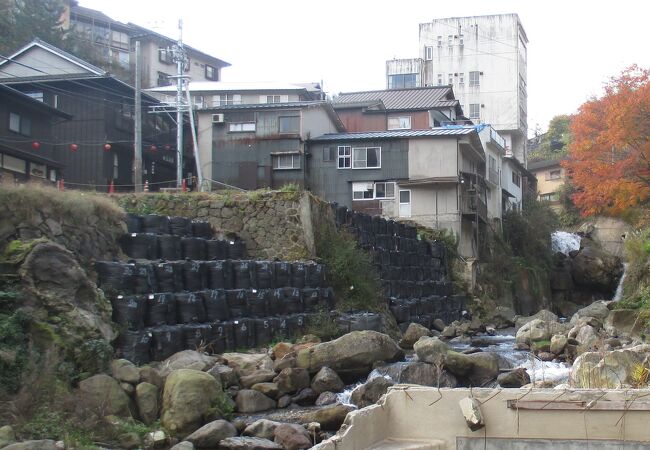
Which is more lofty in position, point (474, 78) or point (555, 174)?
point (474, 78)

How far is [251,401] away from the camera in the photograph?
14.6m

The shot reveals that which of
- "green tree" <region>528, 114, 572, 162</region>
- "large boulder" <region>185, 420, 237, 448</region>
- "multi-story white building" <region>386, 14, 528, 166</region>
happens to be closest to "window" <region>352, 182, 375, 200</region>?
"multi-story white building" <region>386, 14, 528, 166</region>

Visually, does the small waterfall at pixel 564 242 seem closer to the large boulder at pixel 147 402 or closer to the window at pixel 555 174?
the window at pixel 555 174

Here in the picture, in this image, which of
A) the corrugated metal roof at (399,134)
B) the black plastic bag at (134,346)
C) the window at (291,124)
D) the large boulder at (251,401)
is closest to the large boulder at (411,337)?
the large boulder at (251,401)

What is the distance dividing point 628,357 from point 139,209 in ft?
58.3

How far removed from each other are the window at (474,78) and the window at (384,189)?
28334 mm

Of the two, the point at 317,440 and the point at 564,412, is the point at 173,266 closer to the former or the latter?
the point at 317,440

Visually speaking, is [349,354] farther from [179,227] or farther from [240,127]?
[240,127]

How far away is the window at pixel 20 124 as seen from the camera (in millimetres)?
29422

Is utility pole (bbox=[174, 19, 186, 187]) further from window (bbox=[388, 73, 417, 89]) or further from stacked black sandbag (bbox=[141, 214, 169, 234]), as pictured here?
window (bbox=[388, 73, 417, 89])

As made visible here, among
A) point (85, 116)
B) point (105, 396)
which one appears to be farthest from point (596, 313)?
point (85, 116)

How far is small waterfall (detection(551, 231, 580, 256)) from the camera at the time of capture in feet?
165

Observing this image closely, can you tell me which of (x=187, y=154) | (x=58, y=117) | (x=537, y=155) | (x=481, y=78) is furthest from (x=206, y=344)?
(x=537, y=155)

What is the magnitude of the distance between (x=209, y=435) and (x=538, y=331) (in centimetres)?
1483
